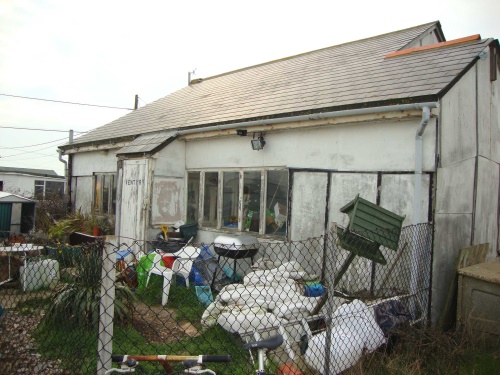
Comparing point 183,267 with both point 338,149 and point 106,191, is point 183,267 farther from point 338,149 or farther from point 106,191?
point 106,191

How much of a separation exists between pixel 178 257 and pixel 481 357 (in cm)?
436

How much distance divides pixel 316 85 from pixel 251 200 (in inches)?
113

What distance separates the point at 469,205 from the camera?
629 centimetres

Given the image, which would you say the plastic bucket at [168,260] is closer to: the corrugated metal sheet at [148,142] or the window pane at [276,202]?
the window pane at [276,202]

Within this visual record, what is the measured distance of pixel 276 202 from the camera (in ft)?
24.4

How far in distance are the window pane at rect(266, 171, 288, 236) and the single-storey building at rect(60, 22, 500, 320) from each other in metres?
0.02

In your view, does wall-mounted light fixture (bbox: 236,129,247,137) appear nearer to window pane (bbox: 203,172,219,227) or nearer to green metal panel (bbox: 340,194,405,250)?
window pane (bbox: 203,172,219,227)

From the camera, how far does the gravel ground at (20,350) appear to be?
334 cm

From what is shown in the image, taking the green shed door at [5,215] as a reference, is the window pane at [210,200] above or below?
above

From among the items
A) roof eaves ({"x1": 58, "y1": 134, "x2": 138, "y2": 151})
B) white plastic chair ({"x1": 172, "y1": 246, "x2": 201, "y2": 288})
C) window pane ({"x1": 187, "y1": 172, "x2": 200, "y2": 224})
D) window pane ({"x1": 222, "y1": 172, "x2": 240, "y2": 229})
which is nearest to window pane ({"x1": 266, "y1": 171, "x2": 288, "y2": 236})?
window pane ({"x1": 222, "y1": 172, "x2": 240, "y2": 229})

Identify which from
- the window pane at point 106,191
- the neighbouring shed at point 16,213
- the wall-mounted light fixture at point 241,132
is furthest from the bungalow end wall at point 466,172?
the neighbouring shed at point 16,213

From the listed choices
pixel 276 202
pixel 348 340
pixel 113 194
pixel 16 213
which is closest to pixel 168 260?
pixel 276 202

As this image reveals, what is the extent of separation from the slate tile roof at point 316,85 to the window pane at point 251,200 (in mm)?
1249

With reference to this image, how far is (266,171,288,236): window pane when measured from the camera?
7.29 m
